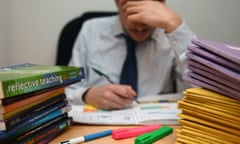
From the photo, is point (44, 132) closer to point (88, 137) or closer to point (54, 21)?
point (88, 137)

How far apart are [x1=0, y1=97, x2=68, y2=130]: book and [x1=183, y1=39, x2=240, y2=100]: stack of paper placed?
319mm

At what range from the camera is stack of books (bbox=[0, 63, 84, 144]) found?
0.46 meters

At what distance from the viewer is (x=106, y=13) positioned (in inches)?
51.1

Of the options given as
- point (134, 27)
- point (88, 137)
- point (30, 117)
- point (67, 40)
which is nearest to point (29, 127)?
point (30, 117)

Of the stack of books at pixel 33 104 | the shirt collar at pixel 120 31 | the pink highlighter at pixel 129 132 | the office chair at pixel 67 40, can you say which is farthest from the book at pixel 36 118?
the office chair at pixel 67 40

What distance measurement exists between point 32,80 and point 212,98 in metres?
0.36

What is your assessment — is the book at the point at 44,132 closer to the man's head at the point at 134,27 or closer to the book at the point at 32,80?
the book at the point at 32,80

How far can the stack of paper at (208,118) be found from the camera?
0.45 metres

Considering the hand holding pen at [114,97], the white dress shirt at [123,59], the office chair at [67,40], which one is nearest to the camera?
the hand holding pen at [114,97]

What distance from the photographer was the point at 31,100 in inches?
20.0

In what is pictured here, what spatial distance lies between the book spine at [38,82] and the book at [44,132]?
0.09m

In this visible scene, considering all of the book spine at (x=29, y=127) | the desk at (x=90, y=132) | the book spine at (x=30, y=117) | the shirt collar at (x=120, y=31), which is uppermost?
the shirt collar at (x=120, y=31)

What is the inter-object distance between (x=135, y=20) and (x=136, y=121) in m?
0.38

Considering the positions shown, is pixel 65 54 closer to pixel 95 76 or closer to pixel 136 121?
pixel 95 76
